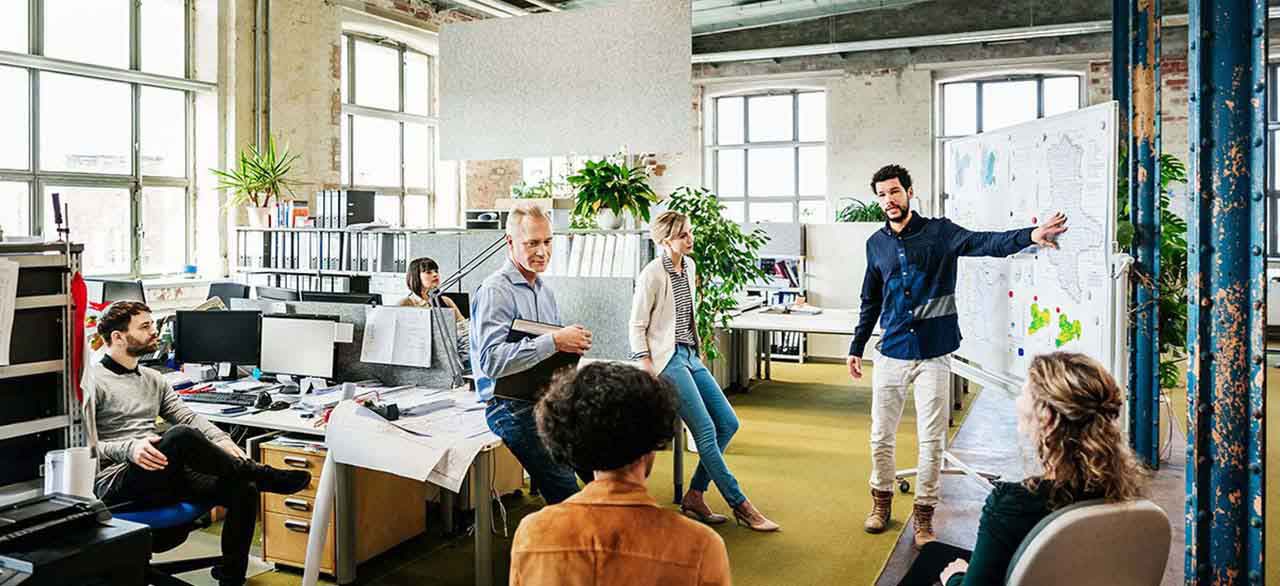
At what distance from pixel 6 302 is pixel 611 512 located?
4.38 ft

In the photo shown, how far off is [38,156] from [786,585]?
634 cm

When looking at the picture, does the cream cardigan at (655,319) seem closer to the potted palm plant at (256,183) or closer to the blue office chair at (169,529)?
the blue office chair at (169,529)

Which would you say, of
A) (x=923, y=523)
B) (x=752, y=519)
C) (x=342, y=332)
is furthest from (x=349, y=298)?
(x=923, y=523)

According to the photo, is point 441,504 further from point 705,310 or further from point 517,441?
point 705,310

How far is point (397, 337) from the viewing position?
439 centimetres

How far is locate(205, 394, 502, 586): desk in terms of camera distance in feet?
11.3

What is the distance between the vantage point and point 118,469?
3346mm

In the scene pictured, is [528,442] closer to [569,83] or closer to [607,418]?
[607,418]

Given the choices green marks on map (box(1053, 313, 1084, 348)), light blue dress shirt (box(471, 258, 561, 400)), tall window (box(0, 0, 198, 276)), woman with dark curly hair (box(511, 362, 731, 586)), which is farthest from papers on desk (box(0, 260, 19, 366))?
tall window (box(0, 0, 198, 276))

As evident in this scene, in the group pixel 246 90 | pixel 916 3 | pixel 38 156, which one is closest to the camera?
pixel 38 156

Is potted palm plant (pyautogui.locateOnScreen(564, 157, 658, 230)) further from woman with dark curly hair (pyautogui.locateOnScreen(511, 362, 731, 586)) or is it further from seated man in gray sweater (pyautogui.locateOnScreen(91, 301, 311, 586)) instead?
woman with dark curly hair (pyautogui.locateOnScreen(511, 362, 731, 586))

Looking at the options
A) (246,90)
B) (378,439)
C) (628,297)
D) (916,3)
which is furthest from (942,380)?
(916,3)

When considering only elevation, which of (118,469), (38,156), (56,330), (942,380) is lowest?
(118,469)

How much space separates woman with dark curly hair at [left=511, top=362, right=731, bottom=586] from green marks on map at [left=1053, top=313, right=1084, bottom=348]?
2.55 meters
